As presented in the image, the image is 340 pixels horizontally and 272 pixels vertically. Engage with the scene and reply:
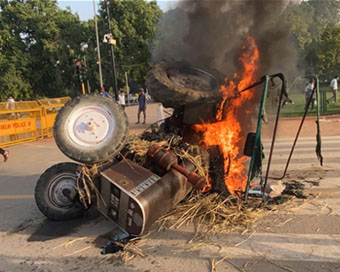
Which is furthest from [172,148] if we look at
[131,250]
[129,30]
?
[129,30]

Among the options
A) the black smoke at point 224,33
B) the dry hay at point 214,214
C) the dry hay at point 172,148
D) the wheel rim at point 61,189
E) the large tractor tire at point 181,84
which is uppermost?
the black smoke at point 224,33

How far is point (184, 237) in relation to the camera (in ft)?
11.9

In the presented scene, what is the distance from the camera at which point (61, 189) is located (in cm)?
422

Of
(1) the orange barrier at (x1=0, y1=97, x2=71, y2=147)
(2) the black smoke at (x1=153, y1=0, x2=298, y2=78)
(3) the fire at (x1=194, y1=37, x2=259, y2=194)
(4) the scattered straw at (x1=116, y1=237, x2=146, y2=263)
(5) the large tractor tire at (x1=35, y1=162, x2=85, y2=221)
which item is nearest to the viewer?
(4) the scattered straw at (x1=116, y1=237, x2=146, y2=263)

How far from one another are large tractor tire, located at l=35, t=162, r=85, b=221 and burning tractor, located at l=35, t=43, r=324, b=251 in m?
0.01

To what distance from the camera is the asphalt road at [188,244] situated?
3062 mm

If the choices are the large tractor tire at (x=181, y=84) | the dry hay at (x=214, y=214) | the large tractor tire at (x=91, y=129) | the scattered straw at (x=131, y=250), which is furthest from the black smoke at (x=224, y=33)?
the scattered straw at (x=131, y=250)

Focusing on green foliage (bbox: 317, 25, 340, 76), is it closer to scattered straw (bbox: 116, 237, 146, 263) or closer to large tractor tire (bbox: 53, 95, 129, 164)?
large tractor tire (bbox: 53, 95, 129, 164)

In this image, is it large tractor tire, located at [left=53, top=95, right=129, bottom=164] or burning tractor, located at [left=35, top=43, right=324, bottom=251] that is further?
large tractor tire, located at [left=53, top=95, right=129, bottom=164]

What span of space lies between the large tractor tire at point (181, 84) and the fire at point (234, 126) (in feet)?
0.81

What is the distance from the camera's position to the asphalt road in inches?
121

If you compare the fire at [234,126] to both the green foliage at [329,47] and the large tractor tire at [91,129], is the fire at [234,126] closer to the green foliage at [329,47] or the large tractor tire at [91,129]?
the large tractor tire at [91,129]

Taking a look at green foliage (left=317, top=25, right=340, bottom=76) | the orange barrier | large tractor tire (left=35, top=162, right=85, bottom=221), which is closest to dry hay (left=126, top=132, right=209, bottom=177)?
large tractor tire (left=35, top=162, right=85, bottom=221)

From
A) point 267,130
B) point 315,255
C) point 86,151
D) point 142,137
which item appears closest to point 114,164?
point 86,151
